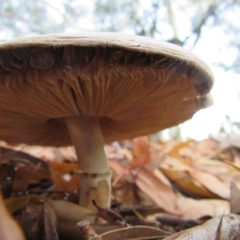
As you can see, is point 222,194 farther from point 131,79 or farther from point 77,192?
point 131,79

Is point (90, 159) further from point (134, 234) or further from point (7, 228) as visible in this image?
point (7, 228)

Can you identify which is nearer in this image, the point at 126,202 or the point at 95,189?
the point at 95,189

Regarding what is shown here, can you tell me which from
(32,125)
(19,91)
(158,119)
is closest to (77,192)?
(32,125)

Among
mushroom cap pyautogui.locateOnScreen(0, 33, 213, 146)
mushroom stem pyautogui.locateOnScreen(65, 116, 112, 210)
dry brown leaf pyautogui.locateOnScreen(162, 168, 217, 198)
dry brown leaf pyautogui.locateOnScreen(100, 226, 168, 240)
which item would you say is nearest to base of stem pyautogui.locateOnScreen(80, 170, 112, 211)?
mushroom stem pyautogui.locateOnScreen(65, 116, 112, 210)

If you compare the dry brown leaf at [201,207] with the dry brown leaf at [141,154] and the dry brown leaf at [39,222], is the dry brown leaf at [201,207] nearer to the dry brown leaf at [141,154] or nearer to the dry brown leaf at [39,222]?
the dry brown leaf at [141,154]

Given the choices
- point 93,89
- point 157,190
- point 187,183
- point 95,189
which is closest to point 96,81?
point 93,89

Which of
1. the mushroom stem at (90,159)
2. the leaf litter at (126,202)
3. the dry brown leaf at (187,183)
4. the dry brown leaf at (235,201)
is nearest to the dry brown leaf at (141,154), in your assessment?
the leaf litter at (126,202)
